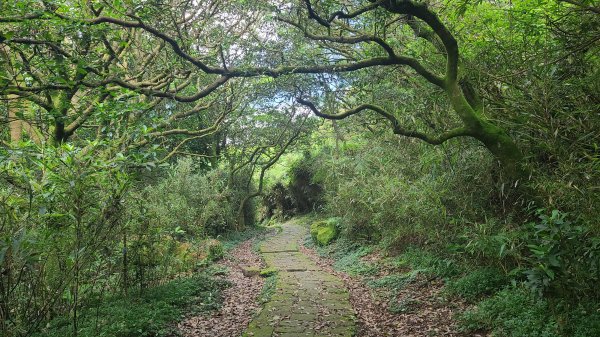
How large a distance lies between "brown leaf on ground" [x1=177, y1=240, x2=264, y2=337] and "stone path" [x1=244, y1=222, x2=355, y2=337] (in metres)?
0.34

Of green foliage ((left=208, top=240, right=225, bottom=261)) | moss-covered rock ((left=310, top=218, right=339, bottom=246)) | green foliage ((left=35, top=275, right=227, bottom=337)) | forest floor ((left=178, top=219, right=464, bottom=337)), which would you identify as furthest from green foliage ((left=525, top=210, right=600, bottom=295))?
moss-covered rock ((left=310, top=218, right=339, bottom=246))

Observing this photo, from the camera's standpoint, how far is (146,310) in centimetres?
571

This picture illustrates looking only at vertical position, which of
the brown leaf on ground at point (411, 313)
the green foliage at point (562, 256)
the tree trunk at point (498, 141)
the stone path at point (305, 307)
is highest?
the tree trunk at point (498, 141)

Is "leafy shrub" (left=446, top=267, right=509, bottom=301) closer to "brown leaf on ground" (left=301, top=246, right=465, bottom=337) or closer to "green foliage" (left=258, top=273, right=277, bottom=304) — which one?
"brown leaf on ground" (left=301, top=246, right=465, bottom=337)

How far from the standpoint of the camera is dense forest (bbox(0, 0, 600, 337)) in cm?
388

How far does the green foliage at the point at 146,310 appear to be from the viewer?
4766mm

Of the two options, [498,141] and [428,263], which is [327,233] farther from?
[498,141]

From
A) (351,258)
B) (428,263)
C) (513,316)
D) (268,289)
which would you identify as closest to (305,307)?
(268,289)

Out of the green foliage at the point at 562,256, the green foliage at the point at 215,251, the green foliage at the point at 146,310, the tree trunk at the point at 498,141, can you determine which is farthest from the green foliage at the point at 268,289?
the green foliage at the point at 562,256

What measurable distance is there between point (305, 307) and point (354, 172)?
19.7ft

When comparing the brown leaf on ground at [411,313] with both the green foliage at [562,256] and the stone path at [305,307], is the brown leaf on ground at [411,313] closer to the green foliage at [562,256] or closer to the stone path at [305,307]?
the stone path at [305,307]

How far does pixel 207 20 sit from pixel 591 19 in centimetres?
679

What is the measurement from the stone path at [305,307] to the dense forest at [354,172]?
78mm

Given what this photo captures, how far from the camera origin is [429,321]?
18.1ft
